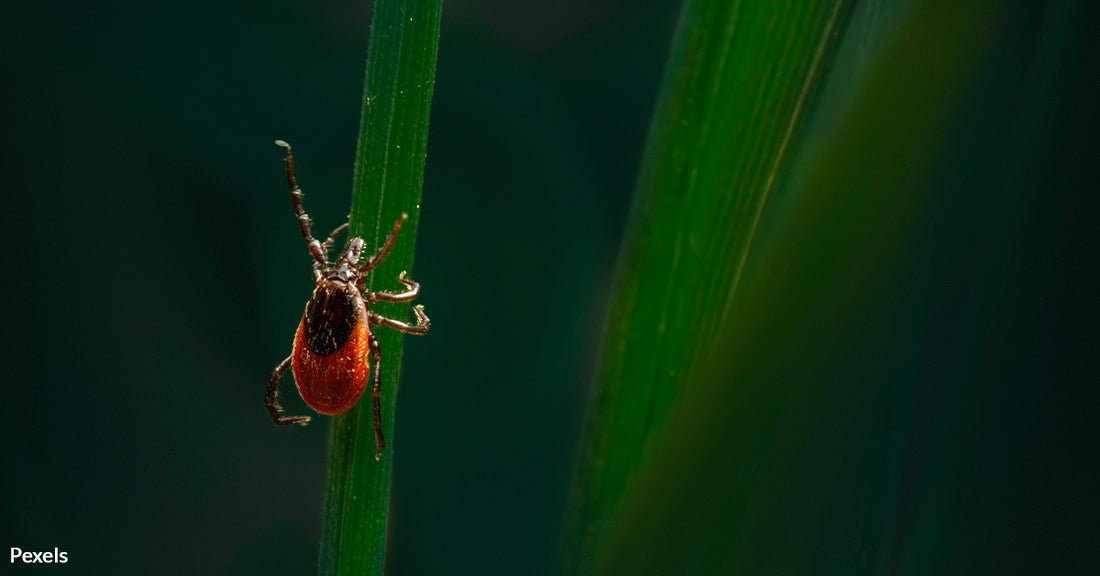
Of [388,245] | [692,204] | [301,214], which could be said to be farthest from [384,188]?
[301,214]

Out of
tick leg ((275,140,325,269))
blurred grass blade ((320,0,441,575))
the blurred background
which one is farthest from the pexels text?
blurred grass blade ((320,0,441,575))

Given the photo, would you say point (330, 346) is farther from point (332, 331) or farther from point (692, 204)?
point (692, 204)

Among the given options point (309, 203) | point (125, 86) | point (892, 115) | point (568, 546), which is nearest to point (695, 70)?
point (892, 115)

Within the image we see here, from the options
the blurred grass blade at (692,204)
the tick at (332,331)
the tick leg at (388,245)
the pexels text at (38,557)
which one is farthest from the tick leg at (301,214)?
the pexels text at (38,557)

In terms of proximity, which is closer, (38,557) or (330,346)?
(330,346)

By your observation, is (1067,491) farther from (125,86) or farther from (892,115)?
(125,86)

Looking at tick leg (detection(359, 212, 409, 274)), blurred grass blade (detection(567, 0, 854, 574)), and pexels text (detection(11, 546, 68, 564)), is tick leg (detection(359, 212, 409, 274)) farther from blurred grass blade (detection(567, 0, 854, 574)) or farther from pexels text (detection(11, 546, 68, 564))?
pexels text (detection(11, 546, 68, 564))

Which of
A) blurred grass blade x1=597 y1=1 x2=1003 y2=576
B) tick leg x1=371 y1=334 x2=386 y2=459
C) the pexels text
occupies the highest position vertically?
blurred grass blade x1=597 y1=1 x2=1003 y2=576
